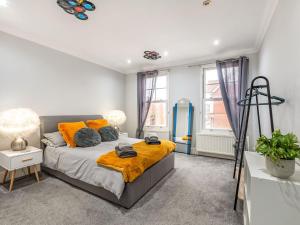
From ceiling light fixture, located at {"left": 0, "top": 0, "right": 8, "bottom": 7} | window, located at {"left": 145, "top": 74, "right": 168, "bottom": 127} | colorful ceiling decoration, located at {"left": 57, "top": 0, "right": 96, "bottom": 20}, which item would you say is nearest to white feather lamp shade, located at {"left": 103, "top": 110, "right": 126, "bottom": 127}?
window, located at {"left": 145, "top": 74, "right": 168, "bottom": 127}

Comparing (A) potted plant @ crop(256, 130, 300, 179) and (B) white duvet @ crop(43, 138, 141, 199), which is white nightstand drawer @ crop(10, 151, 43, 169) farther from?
(A) potted plant @ crop(256, 130, 300, 179)

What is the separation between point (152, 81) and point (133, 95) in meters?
0.90

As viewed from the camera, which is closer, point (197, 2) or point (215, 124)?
point (197, 2)

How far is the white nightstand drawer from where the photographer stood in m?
2.31

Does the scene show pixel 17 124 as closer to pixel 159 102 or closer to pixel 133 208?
pixel 133 208

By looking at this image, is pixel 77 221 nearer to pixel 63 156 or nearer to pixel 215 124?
pixel 63 156

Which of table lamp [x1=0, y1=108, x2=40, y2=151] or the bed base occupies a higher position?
table lamp [x1=0, y1=108, x2=40, y2=151]

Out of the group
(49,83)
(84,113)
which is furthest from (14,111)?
(84,113)

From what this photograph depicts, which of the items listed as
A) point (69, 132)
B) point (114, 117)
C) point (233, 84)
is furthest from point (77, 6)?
point (233, 84)

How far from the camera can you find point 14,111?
2.51 m

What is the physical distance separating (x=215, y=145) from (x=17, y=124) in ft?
13.5

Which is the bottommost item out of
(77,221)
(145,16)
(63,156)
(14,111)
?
(77,221)

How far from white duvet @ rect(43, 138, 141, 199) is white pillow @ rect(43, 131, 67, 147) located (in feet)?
0.35

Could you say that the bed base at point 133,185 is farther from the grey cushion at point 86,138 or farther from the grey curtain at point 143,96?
the grey curtain at point 143,96
